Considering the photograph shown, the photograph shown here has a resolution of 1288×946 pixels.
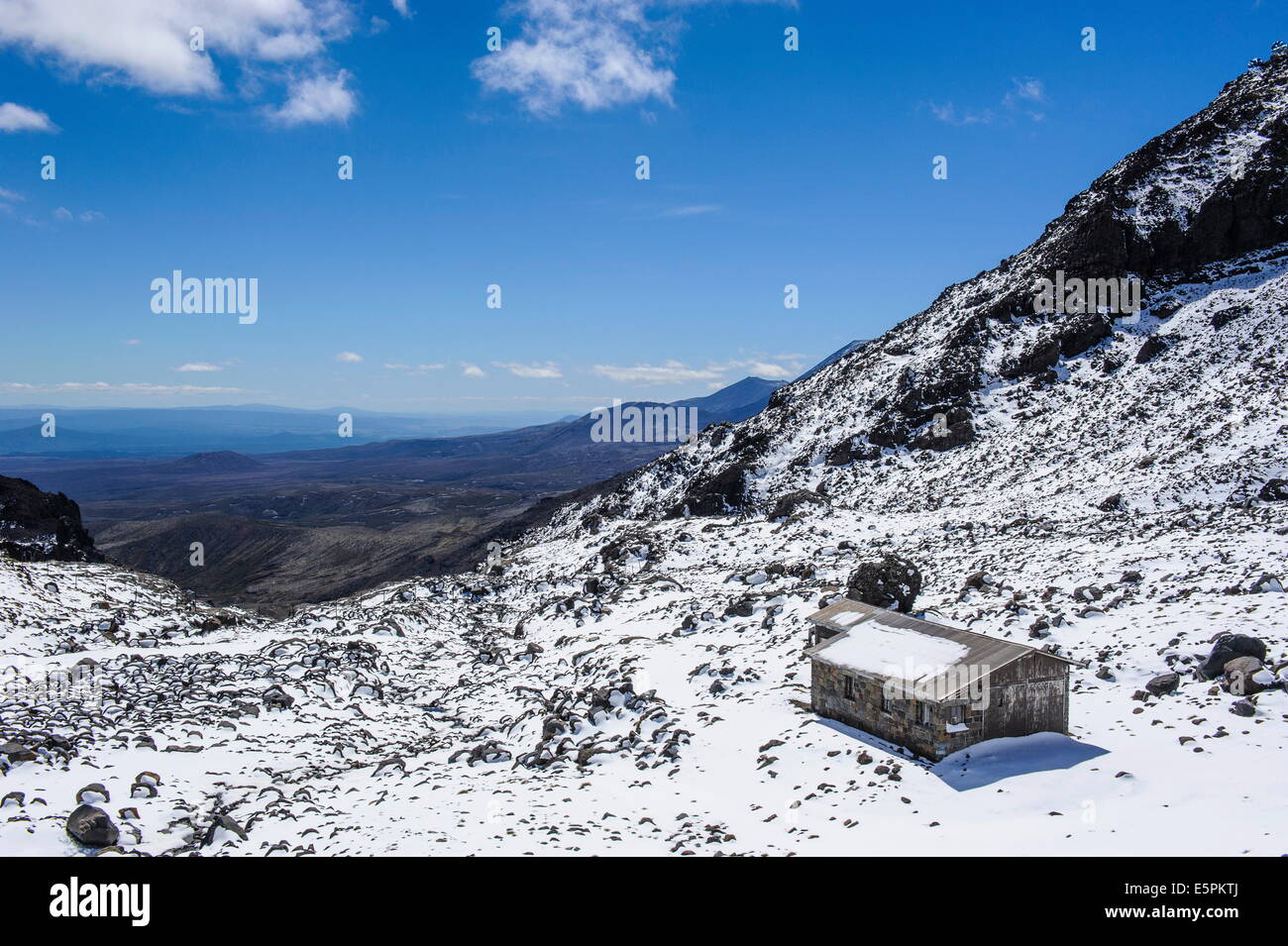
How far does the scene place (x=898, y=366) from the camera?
232ft

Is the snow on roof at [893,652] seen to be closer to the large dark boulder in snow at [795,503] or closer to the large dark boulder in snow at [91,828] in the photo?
the large dark boulder in snow at [91,828]

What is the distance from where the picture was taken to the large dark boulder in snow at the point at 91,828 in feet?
48.7

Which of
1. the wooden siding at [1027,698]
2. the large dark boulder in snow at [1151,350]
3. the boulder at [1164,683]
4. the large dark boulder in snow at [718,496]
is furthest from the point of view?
the large dark boulder in snow at [718,496]

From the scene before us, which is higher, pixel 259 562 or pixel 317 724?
pixel 317 724

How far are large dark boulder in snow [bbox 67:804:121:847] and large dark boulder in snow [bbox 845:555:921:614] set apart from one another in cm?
2313

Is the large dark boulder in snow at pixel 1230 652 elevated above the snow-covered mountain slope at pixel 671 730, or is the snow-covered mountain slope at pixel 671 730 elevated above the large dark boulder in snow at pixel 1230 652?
the large dark boulder in snow at pixel 1230 652

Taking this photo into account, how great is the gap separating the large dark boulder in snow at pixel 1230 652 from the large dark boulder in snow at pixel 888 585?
10.2 meters

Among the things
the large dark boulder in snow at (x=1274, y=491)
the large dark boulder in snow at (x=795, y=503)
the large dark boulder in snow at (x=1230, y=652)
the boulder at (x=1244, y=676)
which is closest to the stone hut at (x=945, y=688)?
the boulder at (x=1244, y=676)

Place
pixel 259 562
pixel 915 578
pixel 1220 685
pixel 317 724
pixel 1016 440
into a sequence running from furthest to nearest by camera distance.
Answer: pixel 259 562 < pixel 1016 440 < pixel 915 578 < pixel 317 724 < pixel 1220 685

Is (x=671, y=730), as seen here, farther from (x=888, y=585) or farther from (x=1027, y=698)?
(x=888, y=585)

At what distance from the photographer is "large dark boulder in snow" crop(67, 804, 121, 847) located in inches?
584
